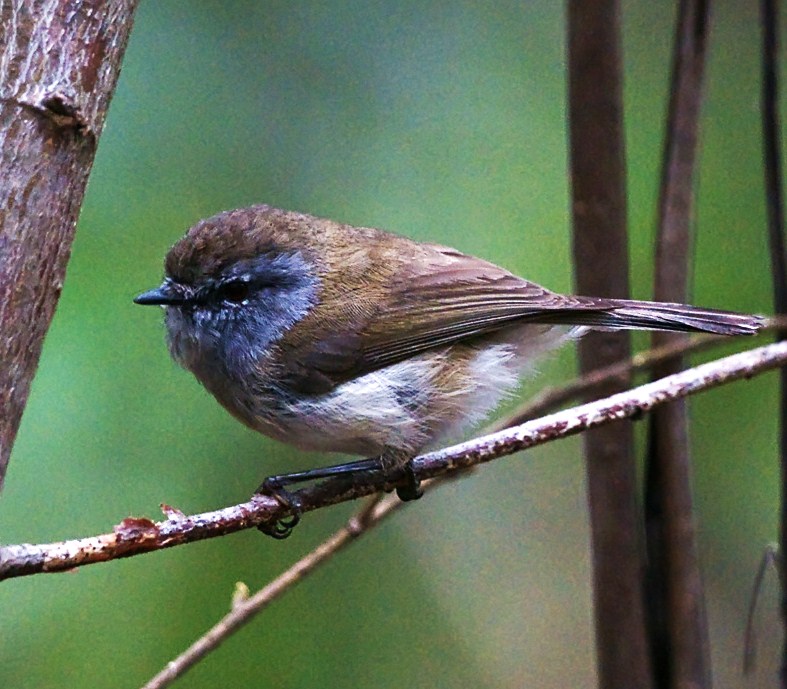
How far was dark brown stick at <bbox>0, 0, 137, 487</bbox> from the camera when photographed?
157cm

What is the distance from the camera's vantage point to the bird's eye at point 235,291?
287 cm

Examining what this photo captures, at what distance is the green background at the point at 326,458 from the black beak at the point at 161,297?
0.71 feet

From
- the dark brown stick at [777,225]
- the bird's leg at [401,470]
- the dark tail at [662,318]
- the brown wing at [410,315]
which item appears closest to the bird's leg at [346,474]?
the bird's leg at [401,470]

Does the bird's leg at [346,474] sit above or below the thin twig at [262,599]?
above

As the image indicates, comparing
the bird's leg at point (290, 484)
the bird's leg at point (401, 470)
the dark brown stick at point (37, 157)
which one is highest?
the dark brown stick at point (37, 157)

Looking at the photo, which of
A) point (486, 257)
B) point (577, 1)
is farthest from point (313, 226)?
point (577, 1)

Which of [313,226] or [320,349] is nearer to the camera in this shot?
[320,349]

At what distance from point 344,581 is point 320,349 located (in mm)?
1079

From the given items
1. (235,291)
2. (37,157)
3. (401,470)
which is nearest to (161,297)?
(235,291)

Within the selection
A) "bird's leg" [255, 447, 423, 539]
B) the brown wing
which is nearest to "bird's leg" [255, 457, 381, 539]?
"bird's leg" [255, 447, 423, 539]

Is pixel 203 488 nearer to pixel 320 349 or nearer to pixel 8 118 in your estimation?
pixel 320 349

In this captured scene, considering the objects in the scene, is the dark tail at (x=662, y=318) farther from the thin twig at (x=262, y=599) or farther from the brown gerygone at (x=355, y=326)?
the thin twig at (x=262, y=599)

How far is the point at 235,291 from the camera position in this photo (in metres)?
2.89

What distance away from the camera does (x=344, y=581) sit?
3479 mm
